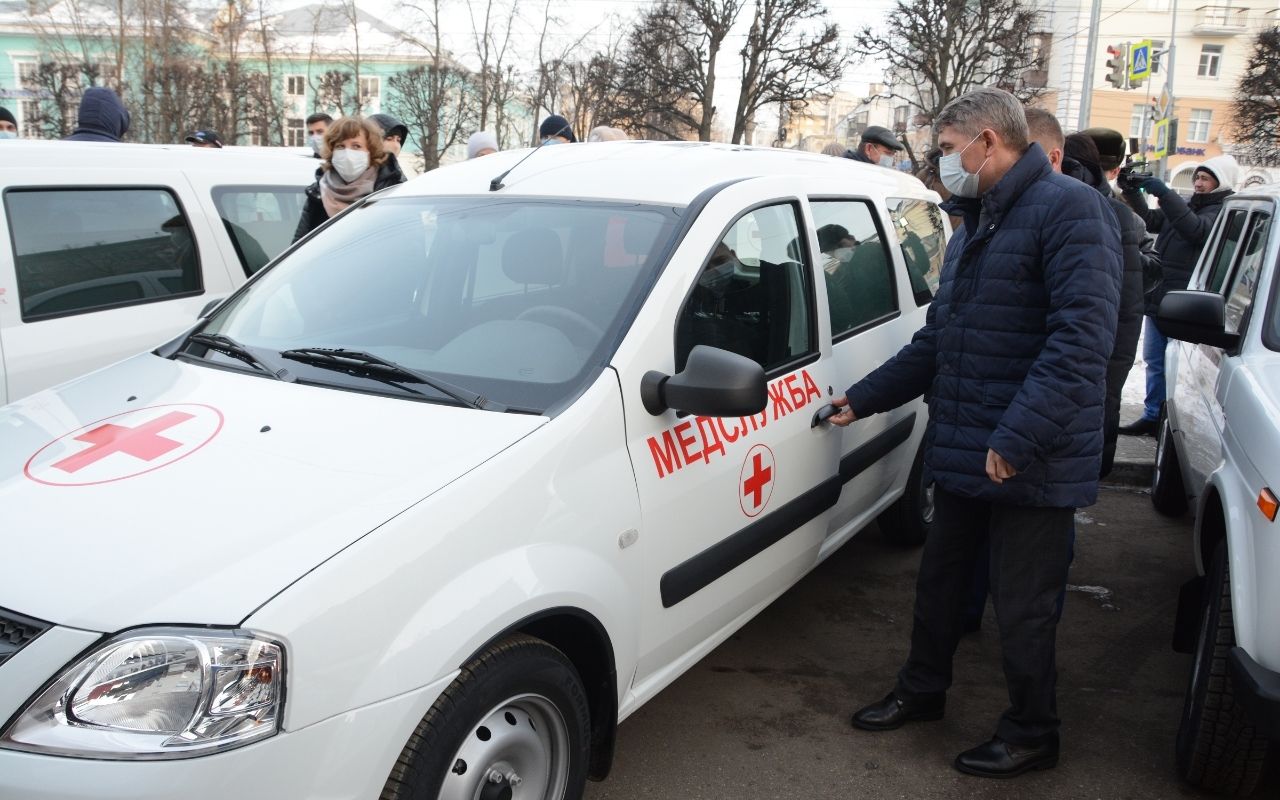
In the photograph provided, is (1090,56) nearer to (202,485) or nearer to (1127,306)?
(1127,306)

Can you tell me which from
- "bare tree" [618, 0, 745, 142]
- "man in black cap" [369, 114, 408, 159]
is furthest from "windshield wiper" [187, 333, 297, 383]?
"bare tree" [618, 0, 745, 142]

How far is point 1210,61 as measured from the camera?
49.0 metres

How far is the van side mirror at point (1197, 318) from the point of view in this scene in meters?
3.17

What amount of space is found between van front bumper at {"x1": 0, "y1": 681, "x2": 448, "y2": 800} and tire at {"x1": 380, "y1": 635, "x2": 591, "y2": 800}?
0.20 ft

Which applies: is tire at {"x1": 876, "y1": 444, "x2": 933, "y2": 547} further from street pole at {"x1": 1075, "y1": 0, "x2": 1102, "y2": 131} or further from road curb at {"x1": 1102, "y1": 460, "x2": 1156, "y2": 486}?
street pole at {"x1": 1075, "y1": 0, "x2": 1102, "y2": 131}

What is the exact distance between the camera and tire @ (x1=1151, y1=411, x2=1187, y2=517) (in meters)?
5.05

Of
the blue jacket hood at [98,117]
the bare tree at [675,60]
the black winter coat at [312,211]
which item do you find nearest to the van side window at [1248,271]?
the black winter coat at [312,211]

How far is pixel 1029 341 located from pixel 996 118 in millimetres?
624

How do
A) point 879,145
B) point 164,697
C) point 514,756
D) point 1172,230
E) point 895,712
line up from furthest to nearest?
1. point 879,145
2. point 1172,230
3. point 895,712
4. point 514,756
5. point 164,697

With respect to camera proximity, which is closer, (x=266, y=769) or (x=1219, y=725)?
(x=266, y=769)

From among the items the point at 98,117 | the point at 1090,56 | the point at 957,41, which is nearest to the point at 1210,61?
the point at 957,41

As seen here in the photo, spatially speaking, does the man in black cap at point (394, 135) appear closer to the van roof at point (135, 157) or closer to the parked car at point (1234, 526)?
the van roof at point (135, 157)

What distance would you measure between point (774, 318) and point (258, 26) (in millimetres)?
28991

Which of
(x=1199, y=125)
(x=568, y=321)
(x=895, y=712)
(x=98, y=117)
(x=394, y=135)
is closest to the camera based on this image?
(x=568, y=321)
